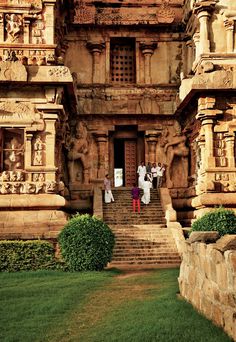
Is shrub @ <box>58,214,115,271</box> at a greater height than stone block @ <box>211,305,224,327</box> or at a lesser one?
greater

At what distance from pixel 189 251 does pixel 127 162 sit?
543 inches

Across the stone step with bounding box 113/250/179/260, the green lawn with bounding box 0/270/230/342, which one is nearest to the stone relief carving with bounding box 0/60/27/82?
the stone step with bounding box 113/250/179/260

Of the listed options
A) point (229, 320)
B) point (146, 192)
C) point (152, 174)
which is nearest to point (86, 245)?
point (229, 320)

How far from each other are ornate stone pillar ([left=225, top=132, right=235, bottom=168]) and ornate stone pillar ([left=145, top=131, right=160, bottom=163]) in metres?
4.34

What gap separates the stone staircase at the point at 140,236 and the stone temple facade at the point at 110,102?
5.28 ft

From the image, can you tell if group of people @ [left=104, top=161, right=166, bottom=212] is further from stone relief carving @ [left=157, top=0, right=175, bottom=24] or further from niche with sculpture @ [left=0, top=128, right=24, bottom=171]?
stone relief carving @ [left=157, top=0, right=175, bottom=24]

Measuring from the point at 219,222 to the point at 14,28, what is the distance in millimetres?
9917

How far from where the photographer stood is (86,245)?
469 inches

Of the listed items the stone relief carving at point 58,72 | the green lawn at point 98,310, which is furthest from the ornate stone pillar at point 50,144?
the green lawn at point 98,310

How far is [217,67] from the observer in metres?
17.7

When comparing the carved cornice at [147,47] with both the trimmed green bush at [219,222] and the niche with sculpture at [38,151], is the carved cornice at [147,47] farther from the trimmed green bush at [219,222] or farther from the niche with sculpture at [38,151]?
the trimmed green bush at [219,222]

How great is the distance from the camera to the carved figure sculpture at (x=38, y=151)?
15609 mm

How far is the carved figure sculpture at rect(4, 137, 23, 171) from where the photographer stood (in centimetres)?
1595

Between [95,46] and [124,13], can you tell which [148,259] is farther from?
[124,13]
